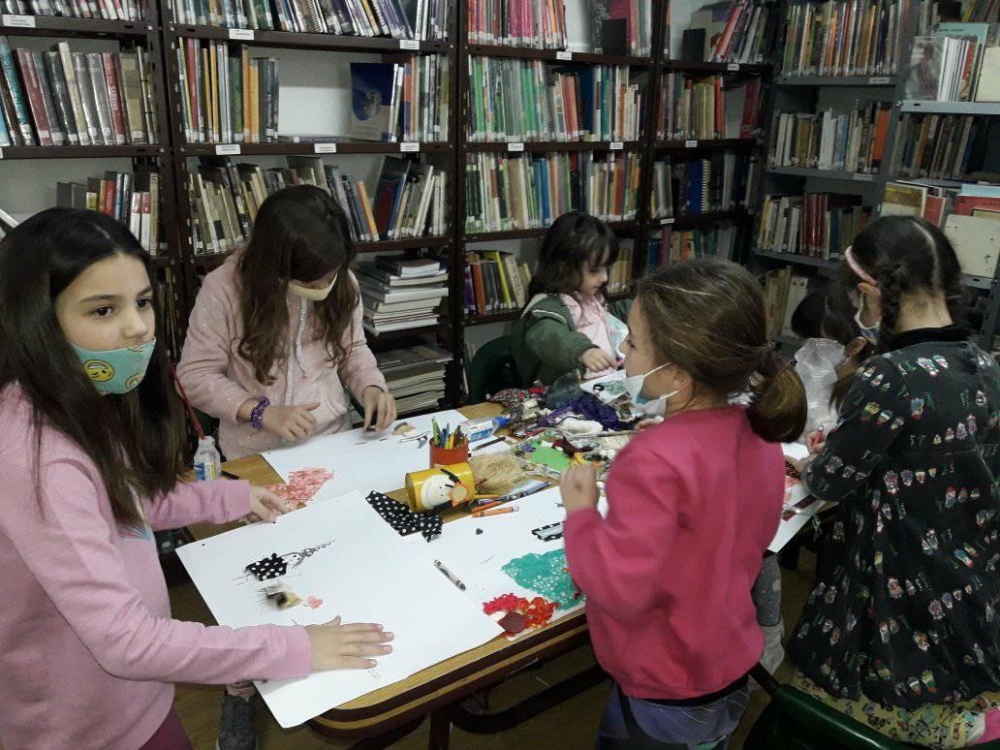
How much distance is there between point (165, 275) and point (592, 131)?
6.33ft

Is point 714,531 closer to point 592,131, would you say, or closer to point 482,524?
point 482,524

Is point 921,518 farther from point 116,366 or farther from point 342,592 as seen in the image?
point 116,366

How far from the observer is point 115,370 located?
1.02 meters

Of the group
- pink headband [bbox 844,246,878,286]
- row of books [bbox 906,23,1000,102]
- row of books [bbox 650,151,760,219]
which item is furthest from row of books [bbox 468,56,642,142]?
pink headband [bbox 844,246,878,286]

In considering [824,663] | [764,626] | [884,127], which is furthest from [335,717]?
[884,127]

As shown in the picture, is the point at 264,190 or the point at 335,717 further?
the point at 264,190

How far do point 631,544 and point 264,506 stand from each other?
29.0 inches

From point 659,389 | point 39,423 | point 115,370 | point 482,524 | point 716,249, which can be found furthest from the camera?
point 716,249

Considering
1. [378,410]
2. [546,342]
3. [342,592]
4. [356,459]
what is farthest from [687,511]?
[546,342]

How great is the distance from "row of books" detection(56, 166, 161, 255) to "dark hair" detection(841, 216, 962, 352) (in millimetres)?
2098

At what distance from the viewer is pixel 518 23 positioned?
9.71ft

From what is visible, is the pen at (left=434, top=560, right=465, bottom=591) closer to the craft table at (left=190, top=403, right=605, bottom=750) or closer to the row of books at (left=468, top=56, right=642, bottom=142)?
the craft table at (left=190, top=403, right=605, bottom=750)

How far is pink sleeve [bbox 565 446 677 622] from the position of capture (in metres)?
0.96

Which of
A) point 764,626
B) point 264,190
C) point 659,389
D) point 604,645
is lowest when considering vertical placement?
point 764,626
